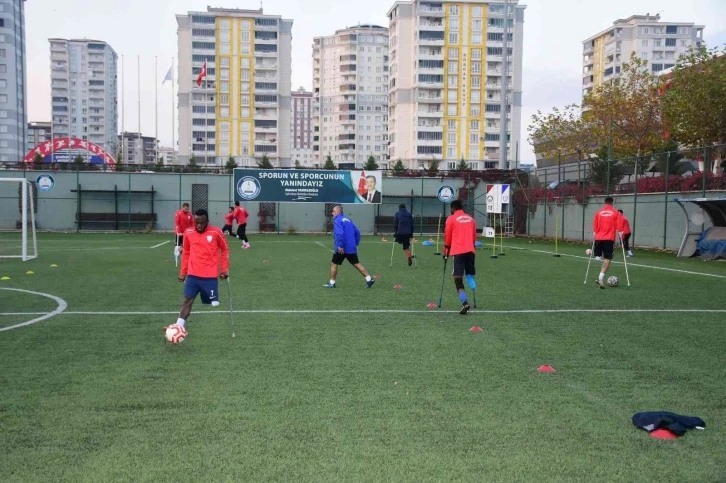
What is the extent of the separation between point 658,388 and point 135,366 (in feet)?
16.8

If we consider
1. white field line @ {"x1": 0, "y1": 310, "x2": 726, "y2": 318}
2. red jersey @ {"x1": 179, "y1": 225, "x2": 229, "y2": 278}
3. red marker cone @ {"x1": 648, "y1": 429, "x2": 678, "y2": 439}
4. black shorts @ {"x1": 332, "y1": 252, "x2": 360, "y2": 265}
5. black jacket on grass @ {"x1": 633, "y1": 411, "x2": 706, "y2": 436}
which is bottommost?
white field line @ {"x1": 0, "y1": 310, "x2": 726, "y2": 318}

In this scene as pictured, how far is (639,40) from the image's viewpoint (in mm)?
115562

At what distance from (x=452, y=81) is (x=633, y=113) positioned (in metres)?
64.4

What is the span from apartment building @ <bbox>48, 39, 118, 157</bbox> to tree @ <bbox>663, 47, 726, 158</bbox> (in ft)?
438

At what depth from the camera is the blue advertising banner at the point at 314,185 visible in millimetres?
38844

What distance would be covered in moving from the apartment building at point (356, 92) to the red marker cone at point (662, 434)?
439 feet

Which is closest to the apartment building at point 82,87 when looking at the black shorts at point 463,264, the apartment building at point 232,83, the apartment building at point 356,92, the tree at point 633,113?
the apartment building at point 356,92

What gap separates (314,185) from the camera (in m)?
39.0

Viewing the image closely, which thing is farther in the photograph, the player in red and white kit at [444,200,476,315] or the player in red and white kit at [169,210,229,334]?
the player in red and white kit at [444,200,476,315]

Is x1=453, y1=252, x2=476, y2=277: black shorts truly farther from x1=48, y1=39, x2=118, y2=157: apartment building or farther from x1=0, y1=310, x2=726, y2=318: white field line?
x1=48, y1=39, x2=118, y2=157: apartment building

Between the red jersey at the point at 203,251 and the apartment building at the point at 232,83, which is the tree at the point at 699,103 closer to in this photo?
the red jersey at the point at 203,251

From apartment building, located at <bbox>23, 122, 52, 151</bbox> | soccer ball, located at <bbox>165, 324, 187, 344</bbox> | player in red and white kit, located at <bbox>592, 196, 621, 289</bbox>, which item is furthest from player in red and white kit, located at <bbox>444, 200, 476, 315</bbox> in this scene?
apartment building, located at <bbox>23, 122, 52, 151</bbox>

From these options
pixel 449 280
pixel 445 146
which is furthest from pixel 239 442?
pixel 445 146

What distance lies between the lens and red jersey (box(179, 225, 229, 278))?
8.68 m
